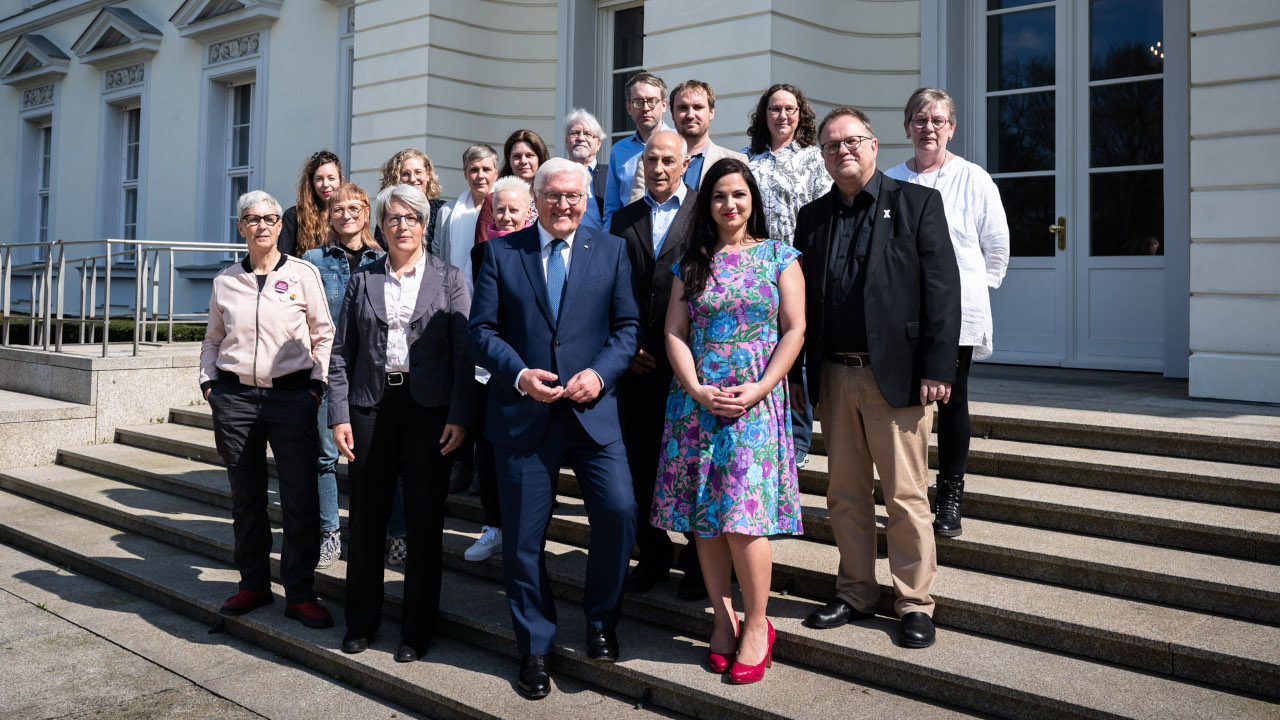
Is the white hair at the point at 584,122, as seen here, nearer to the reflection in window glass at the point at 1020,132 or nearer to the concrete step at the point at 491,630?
the concrete step at the point at 491,630

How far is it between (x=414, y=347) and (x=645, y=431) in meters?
0.97

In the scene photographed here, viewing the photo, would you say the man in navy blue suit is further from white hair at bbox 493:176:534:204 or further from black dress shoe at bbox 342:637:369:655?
black dress shoe at bbox 342:637:369:655

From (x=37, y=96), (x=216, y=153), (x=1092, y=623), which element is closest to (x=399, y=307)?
(x=1092, y=623)

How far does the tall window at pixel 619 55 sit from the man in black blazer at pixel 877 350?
22.1 ft

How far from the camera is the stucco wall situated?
579cm

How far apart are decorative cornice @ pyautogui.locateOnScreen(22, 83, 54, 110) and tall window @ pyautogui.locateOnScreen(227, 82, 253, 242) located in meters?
5.18

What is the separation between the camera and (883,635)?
3.67 m

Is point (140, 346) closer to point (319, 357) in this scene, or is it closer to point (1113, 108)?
point (319, 357)

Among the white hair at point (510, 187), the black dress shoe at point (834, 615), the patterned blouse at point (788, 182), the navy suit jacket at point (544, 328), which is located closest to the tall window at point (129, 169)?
the white hair at point (510, 187)

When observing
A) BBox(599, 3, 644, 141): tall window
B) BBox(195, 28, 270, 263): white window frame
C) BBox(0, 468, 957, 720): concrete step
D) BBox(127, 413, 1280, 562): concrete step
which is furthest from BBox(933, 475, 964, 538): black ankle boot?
BBox(195, 28, 270, 263): white window frame

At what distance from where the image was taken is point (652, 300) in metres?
3.99

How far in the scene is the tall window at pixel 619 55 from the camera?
10.3m

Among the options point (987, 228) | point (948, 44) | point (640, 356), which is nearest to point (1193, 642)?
point (987, 228)

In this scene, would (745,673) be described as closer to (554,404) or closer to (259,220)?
(554,404)
